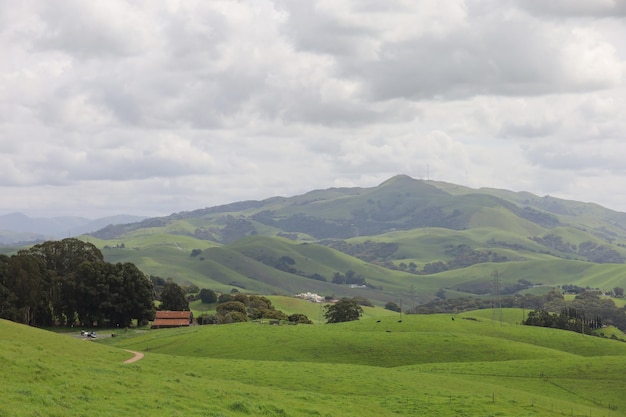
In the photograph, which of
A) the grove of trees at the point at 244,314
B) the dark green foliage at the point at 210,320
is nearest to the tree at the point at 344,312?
the grove of trees at the point at 244,314

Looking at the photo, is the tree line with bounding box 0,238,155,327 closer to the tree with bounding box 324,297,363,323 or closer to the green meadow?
the green meadow

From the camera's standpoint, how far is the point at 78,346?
70938 mm

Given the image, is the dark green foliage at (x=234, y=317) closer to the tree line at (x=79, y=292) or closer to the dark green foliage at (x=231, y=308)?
the dark green foliage at (x=231, y=308)

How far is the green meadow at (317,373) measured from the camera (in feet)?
128

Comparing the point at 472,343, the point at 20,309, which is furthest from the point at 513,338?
the point at 20,309

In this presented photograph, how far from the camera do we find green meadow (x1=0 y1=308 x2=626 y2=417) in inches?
1533

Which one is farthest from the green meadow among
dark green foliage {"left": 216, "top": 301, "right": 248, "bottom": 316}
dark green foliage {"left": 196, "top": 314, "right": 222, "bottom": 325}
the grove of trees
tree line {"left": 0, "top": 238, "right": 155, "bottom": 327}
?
dark green foliage {"left": 216, "top": 301, "right": 248, "bottom": 316}

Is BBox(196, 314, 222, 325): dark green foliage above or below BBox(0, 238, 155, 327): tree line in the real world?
below

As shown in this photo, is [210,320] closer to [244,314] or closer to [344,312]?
[244,314]

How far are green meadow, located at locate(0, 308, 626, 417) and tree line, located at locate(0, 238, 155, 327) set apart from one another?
31.9 feet

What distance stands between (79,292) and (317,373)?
249ft

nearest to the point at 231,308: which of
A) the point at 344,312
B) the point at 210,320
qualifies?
the point at 210,320

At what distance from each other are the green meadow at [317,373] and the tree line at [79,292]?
9.72 meters

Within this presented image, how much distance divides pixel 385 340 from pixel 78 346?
5082 cm
